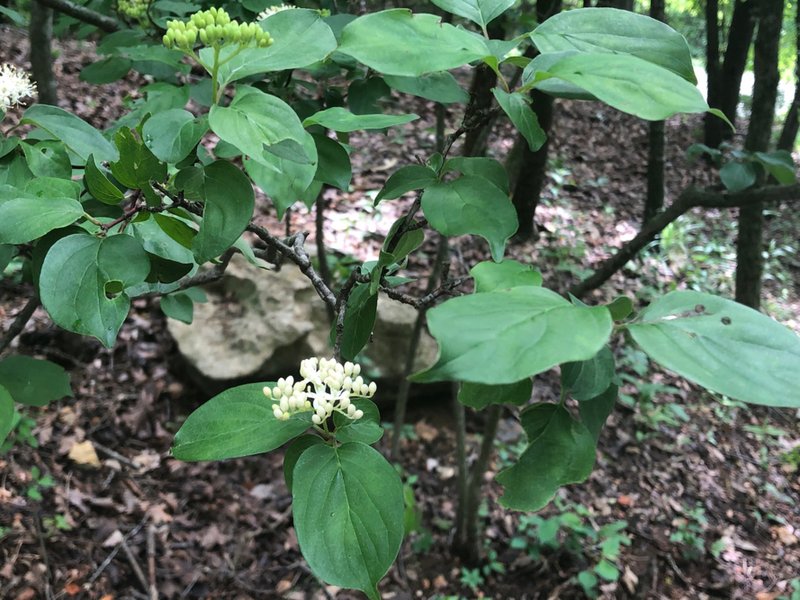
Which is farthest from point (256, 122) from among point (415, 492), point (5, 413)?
point (415, 492)

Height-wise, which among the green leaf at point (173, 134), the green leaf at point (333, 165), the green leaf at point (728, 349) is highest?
the green leaf at point (173, 134)

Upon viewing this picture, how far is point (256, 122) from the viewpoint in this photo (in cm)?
68

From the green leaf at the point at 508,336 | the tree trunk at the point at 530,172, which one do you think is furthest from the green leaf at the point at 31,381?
the tree trunk at the point at 530,172

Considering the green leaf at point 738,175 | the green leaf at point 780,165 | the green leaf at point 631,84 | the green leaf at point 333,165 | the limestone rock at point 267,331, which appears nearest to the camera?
the green leaf at point 631,84

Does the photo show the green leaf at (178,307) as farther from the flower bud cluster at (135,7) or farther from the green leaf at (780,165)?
the green leaf at (780,165)

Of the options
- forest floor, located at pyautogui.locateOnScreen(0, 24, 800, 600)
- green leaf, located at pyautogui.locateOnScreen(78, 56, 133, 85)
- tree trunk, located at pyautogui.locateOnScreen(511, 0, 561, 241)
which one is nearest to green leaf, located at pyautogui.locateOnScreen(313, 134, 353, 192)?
green leaf, located at pyautogui.locateOnScreen(78, 56, 133, 85)

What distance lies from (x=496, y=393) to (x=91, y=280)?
52 cm

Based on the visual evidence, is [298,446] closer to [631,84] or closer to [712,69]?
[631,84]

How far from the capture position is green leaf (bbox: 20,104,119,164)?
34.6 inches

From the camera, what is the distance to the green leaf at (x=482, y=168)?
0.89 meters

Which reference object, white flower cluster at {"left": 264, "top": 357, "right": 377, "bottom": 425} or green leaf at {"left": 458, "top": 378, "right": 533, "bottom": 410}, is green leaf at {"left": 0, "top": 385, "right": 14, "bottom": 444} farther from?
green leaf at {"left": 458, "top": 378, "right": 533, "bottom": 410}

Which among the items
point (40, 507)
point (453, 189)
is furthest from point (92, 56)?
point (453, 189)

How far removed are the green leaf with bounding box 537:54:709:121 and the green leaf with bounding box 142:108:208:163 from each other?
43cm

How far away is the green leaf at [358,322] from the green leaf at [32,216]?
0.38 m
